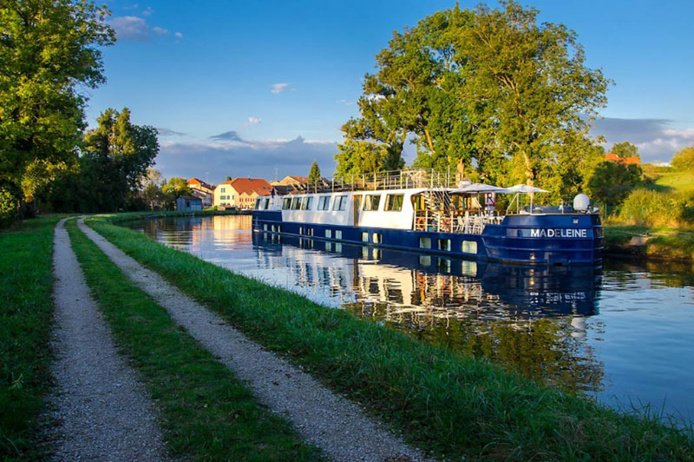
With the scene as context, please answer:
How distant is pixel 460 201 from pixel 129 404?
3120 centimetres

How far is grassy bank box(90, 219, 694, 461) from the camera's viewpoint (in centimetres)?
530

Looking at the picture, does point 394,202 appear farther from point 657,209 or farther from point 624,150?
point 624,150

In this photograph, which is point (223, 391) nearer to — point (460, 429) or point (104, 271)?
point (460, 429)

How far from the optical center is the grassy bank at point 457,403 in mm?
5297

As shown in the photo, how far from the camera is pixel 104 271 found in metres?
18.5

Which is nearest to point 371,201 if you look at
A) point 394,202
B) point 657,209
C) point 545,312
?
point 394,202

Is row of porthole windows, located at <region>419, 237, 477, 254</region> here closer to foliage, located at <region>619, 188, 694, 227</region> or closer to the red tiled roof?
foliage, located at <region>619, 188, 694, 227</region>

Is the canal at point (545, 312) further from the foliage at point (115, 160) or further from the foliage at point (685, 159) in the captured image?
the foliage at point (115, 160)

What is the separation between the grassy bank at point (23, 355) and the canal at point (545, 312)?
7.53 meters

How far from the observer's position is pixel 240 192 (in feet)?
507

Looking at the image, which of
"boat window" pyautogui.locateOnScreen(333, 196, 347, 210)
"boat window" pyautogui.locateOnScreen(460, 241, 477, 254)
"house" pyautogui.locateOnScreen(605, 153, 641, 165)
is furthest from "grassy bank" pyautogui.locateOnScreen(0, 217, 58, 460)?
"house" pyautogui.locateOnScreen(605, 153, 641, 165)

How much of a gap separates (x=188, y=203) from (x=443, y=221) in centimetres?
11347

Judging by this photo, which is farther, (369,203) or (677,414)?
(369,203)

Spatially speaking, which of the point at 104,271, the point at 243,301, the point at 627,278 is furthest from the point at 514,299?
the point at 104,271
